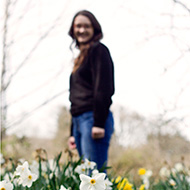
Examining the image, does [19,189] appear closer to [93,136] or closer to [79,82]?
[93,136]

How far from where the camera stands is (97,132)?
5.66ft

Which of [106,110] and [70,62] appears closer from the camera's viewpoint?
[106,110]

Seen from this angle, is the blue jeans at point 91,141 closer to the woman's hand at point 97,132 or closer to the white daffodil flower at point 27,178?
the woman's hand at point 97,132

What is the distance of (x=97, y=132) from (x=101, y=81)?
1.11 ft

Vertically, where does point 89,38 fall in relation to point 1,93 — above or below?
above

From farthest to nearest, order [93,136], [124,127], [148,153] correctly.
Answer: [124,127]
[148,153]
[93,136]

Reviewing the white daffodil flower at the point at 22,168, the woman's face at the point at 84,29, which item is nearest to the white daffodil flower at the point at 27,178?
the white daffodil flower at the point at 22,168

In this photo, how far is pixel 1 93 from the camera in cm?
205

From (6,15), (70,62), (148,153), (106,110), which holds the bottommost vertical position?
(148,153)

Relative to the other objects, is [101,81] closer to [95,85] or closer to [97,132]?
[95,85]

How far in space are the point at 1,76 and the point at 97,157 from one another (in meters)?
0.97

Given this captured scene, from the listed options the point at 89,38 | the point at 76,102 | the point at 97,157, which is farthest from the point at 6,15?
the point at 97,157

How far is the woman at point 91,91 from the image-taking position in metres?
1.77

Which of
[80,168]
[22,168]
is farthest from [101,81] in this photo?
[22,168]
